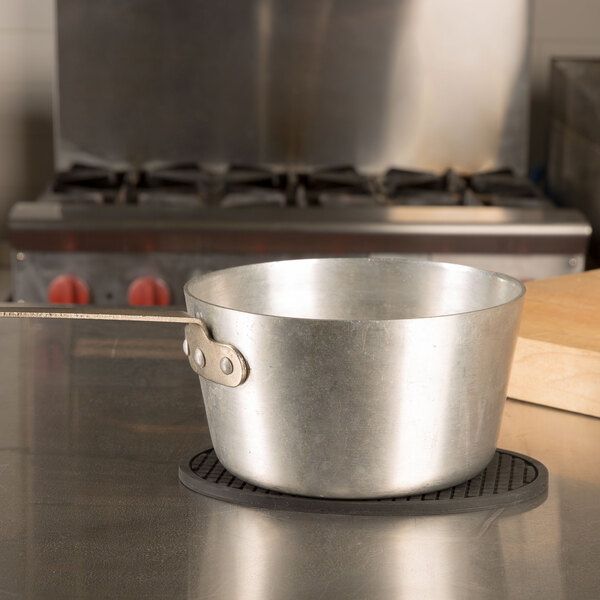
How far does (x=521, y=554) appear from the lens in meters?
0.54

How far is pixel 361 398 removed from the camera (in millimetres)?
540

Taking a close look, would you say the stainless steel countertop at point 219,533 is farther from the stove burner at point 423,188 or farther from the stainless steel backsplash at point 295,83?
the stainless steel backsplash at point 295,83

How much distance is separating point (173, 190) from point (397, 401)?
59.6 inches

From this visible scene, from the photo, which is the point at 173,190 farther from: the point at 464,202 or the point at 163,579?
the point at 163,579

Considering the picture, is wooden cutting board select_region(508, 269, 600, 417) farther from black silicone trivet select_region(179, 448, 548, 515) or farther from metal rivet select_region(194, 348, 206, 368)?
metal rivet select_region(194, 348, 206, 368)

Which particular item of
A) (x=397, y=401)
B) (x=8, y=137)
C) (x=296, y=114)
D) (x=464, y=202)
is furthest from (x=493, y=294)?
(x=8, y=137)

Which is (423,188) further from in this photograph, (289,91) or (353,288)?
(353,288)

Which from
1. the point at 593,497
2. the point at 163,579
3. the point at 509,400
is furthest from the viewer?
the point at 509,400

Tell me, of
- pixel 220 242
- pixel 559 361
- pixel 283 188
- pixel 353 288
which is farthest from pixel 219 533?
pixel 283 188

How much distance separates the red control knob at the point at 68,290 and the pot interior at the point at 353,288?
110cm

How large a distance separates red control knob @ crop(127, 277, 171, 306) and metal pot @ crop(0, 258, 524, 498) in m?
1.12

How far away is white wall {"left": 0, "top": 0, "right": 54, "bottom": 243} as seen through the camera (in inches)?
102

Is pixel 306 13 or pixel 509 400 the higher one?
pixel 306 13

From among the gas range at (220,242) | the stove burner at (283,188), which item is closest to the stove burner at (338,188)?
the stove burner at (283,188)
